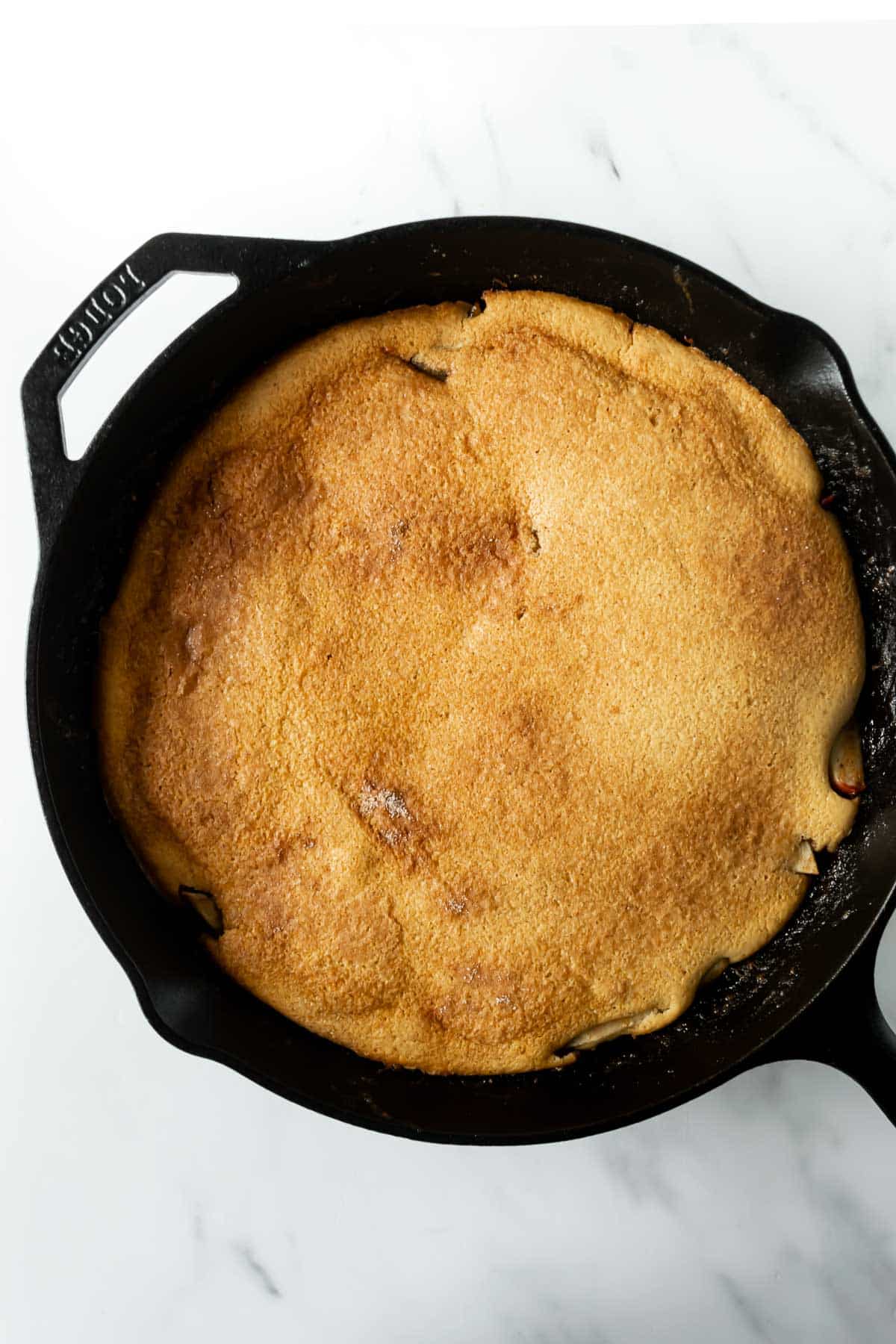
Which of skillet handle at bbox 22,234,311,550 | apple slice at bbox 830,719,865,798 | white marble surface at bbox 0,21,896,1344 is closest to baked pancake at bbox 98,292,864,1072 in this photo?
apple slice at bbox 830,719,865,798

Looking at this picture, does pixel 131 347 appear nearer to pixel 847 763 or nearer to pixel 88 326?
pixel 88 326

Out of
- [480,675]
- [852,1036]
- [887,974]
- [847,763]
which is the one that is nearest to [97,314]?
[480,675]

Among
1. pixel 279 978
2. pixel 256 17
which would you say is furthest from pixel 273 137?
pixel 279 978

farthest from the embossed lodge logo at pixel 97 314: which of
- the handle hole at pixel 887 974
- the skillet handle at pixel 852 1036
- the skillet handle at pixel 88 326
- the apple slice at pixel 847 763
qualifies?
the handle hole at pixel 887 974

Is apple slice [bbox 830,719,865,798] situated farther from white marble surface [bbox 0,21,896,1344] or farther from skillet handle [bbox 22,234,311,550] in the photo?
skillet handle [bbox 22,234,311,550]

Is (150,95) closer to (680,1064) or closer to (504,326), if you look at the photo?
(504,326)

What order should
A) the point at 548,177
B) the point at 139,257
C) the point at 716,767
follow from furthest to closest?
1. the point at 548,177
2. the point at 716,767
3. the point at 139,257
